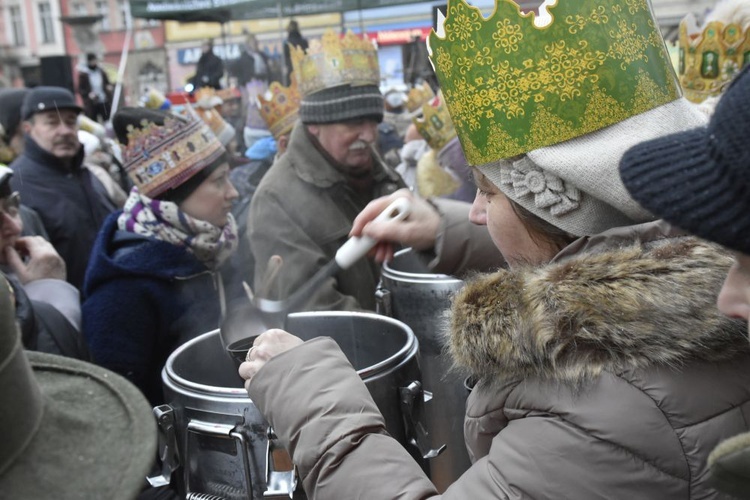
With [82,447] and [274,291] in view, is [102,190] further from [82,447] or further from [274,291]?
[82,447]

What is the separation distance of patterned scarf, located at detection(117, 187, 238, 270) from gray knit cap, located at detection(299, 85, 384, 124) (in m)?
0.77

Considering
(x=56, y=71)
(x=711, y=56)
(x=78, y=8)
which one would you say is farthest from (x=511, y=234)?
(x=78, y=8)

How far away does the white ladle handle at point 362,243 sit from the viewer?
1784 mm

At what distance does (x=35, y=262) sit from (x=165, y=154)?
636mm

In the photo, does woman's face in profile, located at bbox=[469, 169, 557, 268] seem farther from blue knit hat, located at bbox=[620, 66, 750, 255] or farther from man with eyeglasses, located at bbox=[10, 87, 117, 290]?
man with eyeglasses, located at bbox=[10, 87, 117, 290]

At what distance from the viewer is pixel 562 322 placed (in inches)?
45.2

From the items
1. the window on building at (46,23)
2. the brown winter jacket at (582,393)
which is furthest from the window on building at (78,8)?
the brown winter jacket at (582,393)

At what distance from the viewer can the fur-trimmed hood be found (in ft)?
3.67

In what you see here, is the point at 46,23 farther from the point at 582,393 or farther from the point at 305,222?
the point at 582,393

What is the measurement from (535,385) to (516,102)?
0.57 metres

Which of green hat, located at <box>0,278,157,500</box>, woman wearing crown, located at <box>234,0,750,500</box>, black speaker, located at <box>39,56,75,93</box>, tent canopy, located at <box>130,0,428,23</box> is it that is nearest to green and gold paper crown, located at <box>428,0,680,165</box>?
woman wearing crown, located at <box>234,0,750,500</box>

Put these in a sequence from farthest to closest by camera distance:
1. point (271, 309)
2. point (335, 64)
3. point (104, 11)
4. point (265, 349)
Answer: point (104, 11)
point (335, 64)
point (271, 309)
point (265, 349)

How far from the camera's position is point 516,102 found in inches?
56.0

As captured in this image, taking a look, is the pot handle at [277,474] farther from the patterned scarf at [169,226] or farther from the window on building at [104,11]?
the window on building at [104,11]
